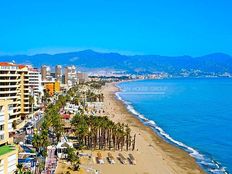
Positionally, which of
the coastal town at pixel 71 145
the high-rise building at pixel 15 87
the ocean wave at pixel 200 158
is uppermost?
the high-rise building at pixel 15 87

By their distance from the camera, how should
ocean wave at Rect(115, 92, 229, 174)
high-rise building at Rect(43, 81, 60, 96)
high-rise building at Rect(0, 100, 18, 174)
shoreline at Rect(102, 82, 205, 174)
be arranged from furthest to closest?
1. high-rise building at Rect(43, 81, 60, 96)
2. ocean wave at Rect(115, 92, 229, 174)
3. shoreline at Rect(102, 82, 205, 174)
4. high-rise building at Rect(0, 100, 18, 174)

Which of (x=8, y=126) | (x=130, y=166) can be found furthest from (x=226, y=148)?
(x=8, y=126)

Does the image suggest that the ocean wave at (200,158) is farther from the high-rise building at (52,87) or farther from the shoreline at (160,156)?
the high-rise building at (52,87)

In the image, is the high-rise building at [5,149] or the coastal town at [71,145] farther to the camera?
the coastal town at [71,145]

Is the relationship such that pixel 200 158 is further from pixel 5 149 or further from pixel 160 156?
pixel 5 149

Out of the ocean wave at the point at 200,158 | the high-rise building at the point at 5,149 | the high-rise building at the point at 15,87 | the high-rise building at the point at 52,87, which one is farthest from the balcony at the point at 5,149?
the high-rise building at the point at 52,87

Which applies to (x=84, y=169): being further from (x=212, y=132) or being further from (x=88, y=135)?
(x=212, y=132)

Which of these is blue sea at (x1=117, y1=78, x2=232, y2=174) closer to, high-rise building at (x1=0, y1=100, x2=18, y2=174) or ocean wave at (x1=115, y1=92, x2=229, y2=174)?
ocean wave at (x1=115, y1=92, x2=229, y2=174)

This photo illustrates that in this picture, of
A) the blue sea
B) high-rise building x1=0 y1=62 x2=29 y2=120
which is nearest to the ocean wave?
the blue sea

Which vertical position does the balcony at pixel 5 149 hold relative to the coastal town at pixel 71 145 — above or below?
above
